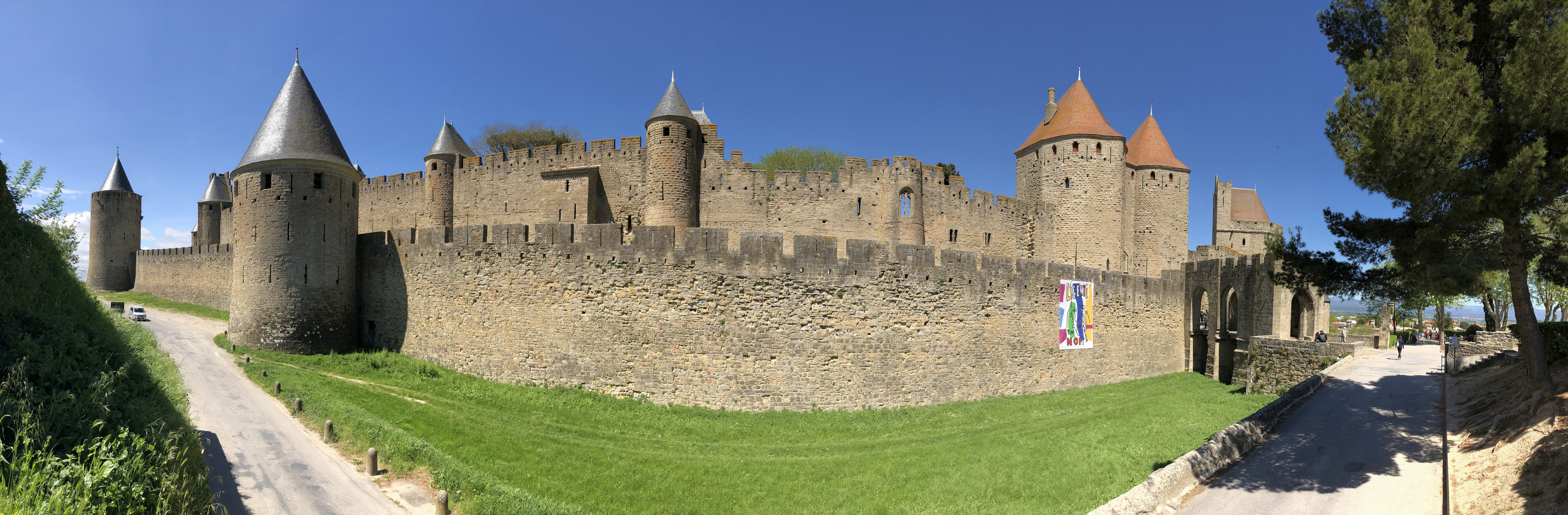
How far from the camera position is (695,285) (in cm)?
1488

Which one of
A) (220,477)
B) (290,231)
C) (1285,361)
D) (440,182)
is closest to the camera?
(220,477)

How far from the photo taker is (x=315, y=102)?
17891mm

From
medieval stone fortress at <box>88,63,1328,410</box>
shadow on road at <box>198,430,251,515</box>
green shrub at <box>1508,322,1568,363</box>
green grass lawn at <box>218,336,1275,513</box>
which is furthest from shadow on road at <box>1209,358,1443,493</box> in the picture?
shadow on road at <box>198,430,251,515</box>

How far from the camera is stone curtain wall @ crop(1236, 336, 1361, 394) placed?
61.4 ft

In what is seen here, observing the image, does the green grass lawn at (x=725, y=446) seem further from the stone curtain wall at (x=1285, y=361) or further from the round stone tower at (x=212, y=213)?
the round stone tower at (x=212, y=213)

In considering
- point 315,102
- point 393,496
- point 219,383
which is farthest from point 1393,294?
point 315,102

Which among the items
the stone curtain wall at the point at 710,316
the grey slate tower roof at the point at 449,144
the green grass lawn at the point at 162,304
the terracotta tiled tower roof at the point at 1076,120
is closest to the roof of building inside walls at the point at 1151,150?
the terracotta tiled tower roof at the point at 1076,120

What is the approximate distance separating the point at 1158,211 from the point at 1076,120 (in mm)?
7150

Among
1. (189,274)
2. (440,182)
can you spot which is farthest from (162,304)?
(440,182)

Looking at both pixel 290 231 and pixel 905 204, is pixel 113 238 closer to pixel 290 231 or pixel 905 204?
pixel 290 231

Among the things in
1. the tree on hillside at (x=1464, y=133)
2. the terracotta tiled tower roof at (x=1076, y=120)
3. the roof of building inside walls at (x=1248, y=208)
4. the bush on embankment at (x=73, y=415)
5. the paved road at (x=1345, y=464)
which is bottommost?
the paved road at (x=1345, y=464)

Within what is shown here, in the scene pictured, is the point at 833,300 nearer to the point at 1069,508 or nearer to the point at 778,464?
the point at 778,464

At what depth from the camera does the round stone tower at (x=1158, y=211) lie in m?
31.2

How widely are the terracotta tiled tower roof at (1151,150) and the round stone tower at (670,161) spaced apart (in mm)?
23837
